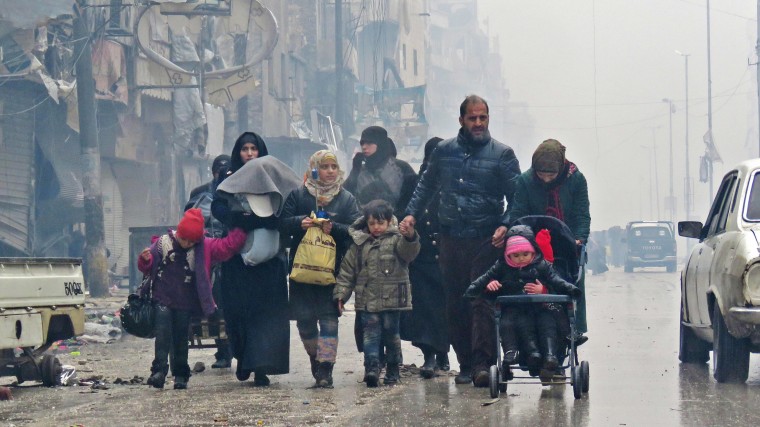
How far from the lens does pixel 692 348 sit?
11352mm

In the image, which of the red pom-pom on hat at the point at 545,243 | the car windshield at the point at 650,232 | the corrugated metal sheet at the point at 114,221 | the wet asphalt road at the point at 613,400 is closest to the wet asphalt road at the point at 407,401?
the wet asphalt road at the point at 613,400

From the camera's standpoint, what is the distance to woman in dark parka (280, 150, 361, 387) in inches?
390

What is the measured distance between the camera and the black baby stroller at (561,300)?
8383 millimetres

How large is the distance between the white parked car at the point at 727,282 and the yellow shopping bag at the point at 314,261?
2736 millimetres

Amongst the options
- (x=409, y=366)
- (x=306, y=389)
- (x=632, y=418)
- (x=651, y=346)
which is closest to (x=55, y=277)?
(x=306, y=389)

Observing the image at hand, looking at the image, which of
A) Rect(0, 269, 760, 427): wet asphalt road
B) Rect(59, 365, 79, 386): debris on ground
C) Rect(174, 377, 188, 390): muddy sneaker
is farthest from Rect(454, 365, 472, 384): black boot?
Rect(59, 365, 79, 386): debris on ground

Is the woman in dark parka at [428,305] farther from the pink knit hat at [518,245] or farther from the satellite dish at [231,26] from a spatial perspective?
the satellite dish at [231,26]

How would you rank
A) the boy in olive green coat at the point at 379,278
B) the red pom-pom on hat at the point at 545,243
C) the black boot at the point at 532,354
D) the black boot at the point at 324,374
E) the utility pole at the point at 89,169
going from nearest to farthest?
the black boot at the point at 532,354, the red pom-pom on hat at the point at 545,243, the black boot at the point at 324,374, the boy in olive green coat at the point at 379,278, the utility pole at the point at 89,169

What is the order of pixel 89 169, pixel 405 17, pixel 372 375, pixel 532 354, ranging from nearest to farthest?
pixel 532 354, pixel 372 375, pixel 89 169, pixel 405 17

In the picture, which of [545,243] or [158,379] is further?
[158,379]

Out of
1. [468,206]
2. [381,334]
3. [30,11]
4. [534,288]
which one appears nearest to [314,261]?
[381,334]

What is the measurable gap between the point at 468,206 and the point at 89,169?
50.3ft

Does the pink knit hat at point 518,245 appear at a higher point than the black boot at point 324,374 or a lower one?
higher

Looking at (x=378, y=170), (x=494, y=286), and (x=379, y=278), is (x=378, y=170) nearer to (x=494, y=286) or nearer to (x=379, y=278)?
(x=379, y=278)
